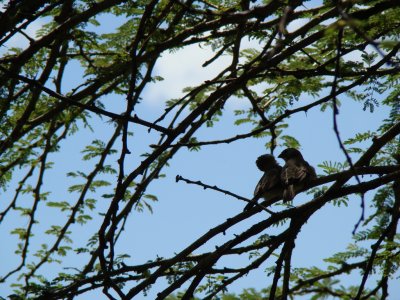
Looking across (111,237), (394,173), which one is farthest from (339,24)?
(111,237)

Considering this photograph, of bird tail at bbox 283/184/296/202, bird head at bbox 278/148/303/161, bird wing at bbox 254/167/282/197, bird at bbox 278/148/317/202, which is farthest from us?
bird head at bbox 278/148/303/161

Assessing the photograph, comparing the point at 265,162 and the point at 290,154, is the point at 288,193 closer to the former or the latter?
the point at 290,154

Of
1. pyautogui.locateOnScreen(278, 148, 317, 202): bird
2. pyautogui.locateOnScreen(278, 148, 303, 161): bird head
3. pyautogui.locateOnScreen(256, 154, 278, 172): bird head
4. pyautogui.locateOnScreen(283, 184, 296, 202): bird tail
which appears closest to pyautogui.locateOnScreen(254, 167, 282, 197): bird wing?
pyautogui.locateOnScreen(278, 148, 317, 202): bird

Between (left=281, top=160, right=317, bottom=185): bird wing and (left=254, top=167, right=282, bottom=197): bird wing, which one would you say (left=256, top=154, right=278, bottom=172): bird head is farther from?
(left=281, top=160, right=317, bottom=185): bird wing

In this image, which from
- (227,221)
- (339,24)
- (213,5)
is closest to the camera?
(339,24)

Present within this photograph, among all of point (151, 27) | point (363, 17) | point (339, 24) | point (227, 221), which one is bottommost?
point (339, 24)

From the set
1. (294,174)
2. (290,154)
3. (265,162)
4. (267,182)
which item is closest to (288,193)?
(294,174)

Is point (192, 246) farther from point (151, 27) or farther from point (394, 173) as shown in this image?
point (151, 27)

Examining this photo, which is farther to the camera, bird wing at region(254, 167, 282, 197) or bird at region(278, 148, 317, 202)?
bird wing at region(254, 167, 282, 197)

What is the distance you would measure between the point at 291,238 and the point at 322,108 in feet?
9.93

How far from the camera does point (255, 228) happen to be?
419 cm

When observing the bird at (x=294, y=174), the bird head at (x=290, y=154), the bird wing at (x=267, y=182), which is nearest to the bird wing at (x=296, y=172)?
the bird at (x=294, y=174)

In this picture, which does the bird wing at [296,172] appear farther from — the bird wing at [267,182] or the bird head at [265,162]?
the bird head at [265,162]

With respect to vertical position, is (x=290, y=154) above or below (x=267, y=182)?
above
